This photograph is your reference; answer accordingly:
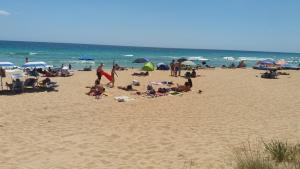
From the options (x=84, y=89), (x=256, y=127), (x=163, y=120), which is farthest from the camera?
(x=84, y=89)

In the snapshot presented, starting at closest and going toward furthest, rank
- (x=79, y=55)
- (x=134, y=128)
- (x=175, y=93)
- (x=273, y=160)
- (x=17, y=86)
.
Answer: (x=273, y=160) → (x=134, y=128) → (x=17, y=86) → (x=175, y=93) → (x=79, y=55)

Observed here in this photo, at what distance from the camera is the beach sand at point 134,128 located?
666 cm

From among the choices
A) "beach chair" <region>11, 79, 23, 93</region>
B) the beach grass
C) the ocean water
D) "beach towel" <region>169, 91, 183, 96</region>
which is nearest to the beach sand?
"beach towel" <region>169, 91, 183, 96</region>

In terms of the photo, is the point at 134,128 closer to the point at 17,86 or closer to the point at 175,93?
the point at 175,93

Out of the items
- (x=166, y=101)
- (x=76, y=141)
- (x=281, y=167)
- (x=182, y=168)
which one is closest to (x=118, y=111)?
(x=166, y=101)

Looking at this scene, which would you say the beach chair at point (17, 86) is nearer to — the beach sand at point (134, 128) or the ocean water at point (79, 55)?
the beach sand at point (134, 128)

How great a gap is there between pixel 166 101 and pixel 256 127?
4.95 metres

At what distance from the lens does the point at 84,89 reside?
56.3 ft

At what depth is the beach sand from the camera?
6.66 meters

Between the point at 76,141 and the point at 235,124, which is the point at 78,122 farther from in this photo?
the point at 235,124

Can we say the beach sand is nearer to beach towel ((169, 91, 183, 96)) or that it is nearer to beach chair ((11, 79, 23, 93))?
beach towel ((169, 91, 183, 96))

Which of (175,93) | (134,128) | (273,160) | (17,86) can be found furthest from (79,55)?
(273,160)

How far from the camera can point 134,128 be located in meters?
9.26

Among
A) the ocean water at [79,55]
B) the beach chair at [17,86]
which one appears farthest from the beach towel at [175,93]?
the ocean water at [79,55]
